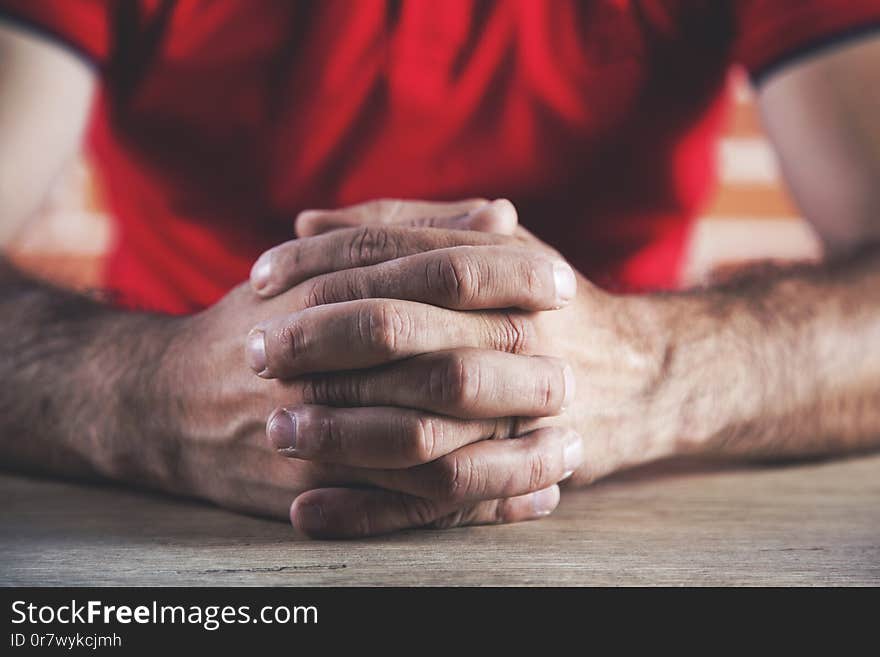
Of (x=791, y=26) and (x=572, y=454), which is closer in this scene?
(x=572, y=454)

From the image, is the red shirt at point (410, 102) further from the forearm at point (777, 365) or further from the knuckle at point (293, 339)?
the knuckle at point (293, 339)

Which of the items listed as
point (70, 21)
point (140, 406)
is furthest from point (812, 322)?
point (70, 21)

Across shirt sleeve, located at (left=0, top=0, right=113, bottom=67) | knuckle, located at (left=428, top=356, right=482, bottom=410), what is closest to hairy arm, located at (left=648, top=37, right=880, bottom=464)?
knuckle, located at (left=428, top=356, right=482, bottom=410)

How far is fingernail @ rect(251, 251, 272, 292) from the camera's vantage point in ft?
1.90

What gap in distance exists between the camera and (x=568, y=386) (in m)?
0.55

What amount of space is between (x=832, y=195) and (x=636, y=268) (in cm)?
30

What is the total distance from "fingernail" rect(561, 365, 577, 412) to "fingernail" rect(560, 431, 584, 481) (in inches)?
1.0

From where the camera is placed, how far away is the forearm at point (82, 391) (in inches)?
24.8

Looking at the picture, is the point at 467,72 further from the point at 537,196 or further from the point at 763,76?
the point at 763,76

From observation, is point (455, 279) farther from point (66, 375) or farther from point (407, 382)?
point (66, 375)

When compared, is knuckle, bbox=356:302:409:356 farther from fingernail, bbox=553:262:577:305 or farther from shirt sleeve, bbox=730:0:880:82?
shirt sleeve, bbox=730:0:880:82

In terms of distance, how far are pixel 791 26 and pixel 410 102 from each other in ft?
1.71

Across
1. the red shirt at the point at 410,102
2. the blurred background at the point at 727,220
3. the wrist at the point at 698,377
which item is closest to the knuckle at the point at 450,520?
the wrist at the point at 698,377
